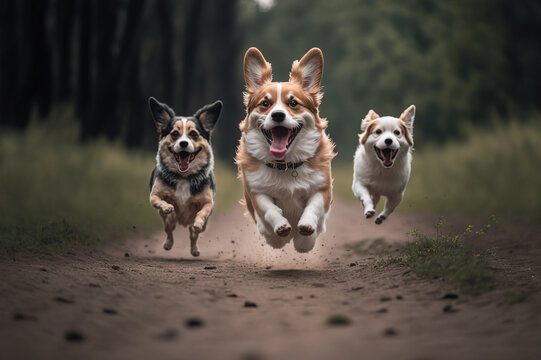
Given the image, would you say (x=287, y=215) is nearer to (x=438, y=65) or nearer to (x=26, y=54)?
(x=26, y=54)

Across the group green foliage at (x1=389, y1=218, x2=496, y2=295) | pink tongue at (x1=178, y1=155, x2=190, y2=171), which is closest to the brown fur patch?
pink tongue at (x1=178, y1=155, x2=190, y2=171)

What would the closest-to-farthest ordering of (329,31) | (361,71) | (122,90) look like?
(122,90)
(361,71)
(329,31)

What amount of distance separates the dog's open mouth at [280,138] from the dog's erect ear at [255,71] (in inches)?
22.6

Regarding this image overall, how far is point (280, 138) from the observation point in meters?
5.77

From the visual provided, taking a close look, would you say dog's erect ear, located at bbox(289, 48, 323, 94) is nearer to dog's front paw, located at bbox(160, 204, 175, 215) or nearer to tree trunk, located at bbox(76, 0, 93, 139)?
dog's front paw, located at bbox(160, 204, 175, 215)

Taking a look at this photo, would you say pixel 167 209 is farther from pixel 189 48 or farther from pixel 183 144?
pixel 189 48

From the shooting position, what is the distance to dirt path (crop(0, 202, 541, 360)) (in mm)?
3301

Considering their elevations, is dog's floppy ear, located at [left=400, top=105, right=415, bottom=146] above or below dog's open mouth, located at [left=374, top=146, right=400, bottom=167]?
above

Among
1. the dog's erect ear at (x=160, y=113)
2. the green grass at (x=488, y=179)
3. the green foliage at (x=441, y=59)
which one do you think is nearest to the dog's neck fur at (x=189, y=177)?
the dog's erect ear at (x=160, y=113)

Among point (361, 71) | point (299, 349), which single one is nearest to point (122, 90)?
point (299, 349)

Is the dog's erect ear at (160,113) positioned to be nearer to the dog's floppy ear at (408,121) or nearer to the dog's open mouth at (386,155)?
the dog's open mouth at (386,155)

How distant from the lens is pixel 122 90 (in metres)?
16.5

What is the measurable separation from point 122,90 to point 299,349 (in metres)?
14.3

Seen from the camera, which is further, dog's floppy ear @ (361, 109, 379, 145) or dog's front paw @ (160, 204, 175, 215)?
dog's front paw @ (160, 204, 175, 215)
